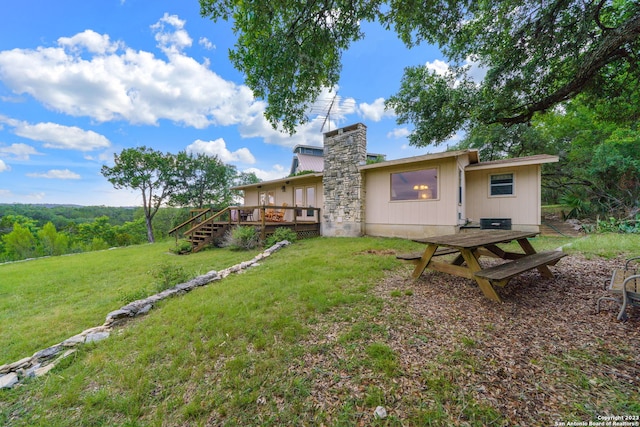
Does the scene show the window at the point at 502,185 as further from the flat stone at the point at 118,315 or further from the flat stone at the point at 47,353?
the flat stone at the point at 47,353

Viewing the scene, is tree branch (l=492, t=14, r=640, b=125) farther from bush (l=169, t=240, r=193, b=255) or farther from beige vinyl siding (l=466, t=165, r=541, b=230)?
bush (l=169, t=240, r=193, b=255)

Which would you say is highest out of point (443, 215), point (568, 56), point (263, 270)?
point (568, 56)

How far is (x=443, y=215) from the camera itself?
778cm

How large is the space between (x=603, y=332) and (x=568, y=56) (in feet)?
15.7

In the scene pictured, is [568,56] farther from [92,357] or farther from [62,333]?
[62,333]

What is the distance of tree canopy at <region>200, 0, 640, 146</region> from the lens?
10.2ft

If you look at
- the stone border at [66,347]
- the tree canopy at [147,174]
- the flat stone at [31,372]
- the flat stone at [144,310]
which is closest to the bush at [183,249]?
the stone border at [66,347]

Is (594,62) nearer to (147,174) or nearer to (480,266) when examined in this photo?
(480,266)

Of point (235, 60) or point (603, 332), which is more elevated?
point (235, 60)

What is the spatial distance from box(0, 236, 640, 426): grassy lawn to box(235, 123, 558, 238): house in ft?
17.2

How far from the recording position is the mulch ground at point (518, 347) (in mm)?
1542

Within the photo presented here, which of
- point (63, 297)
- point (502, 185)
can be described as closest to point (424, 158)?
point (502, 185)

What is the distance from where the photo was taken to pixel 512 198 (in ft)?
28.2

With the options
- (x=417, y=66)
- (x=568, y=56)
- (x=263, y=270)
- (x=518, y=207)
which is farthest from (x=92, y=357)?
(x=518, y=207)
